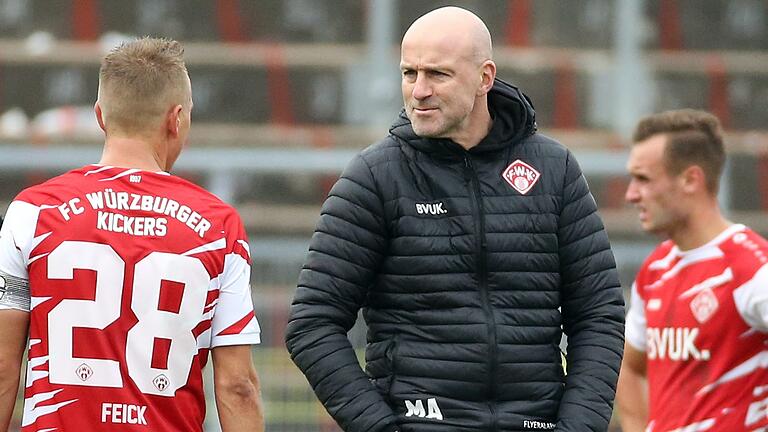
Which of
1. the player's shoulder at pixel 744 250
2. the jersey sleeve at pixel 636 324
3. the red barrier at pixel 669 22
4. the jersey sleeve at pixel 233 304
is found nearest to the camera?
the jersey sleeve at pixel 233 304

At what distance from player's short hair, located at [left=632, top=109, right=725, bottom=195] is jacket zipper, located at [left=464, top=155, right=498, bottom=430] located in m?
1.67

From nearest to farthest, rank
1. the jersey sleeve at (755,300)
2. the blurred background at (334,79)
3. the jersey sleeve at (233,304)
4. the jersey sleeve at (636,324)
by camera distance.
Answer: the jersey sleeve at (233,304) → the jersey sleeve at (755,300) → the jersey sleeve at (636,324) → the blurred background at (334,79)

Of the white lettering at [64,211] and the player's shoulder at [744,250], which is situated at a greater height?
the white lettering at [64,211]

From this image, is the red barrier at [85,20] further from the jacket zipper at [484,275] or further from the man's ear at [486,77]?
the jacket zipper at [484,275]

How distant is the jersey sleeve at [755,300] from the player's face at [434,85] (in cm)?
148

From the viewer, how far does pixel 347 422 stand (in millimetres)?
3875

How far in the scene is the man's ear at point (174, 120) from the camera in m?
3.87

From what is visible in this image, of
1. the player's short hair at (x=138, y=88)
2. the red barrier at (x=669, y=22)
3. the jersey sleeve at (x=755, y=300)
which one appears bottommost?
the jersey sleeve at (x=755, y=300)

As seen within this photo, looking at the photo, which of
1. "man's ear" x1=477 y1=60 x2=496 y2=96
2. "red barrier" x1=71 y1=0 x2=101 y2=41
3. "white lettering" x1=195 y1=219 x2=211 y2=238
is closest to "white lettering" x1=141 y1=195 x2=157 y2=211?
"white lettering" x1=195 y1=219 x2=211 y2=238

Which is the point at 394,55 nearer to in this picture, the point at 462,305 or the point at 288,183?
the point at 288,183

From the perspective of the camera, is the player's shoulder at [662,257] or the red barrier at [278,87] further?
the red barrier at [278,87]

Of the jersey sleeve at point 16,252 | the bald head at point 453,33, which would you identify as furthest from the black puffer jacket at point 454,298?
the jersey sleeve at point 16,252

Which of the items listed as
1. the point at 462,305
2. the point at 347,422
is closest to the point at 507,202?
the point at 462,305

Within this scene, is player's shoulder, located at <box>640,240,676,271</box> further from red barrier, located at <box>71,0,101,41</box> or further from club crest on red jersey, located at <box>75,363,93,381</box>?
red barrier, located at <box>71,0,101,41</box>
